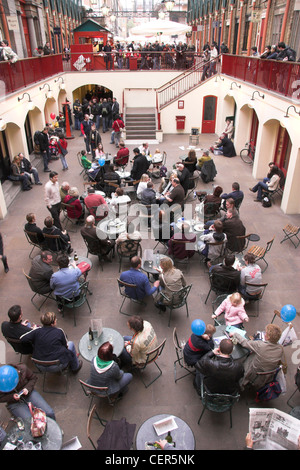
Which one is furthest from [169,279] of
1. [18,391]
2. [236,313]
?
[18,391]

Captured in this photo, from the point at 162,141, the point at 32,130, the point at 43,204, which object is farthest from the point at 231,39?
the point at 43,204

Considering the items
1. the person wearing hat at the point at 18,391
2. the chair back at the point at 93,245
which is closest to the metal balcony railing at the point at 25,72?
the chair back at the point at 93,245

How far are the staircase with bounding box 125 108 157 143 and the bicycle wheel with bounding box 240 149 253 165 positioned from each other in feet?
14.7

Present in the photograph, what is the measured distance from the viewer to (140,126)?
18.2 meters

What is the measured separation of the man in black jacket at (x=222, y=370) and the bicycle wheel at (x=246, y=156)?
11747 millimetres

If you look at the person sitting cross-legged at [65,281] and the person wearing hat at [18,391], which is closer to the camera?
the person wearing hat at [18,391]

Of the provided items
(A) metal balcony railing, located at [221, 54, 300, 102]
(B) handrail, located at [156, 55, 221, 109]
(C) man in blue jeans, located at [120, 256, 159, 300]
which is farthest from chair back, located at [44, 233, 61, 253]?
(B) handrail, located at [156, 55, 221, 109]

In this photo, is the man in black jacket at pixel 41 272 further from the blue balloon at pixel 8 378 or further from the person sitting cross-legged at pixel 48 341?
the blue balloon at pixel 8 378

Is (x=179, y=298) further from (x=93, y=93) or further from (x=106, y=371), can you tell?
(x=93, y=93)

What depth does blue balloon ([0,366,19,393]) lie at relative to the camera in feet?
13.7

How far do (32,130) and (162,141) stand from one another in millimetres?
6342

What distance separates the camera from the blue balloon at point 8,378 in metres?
4.19

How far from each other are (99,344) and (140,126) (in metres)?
15.0

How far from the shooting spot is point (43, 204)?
1112 cm
